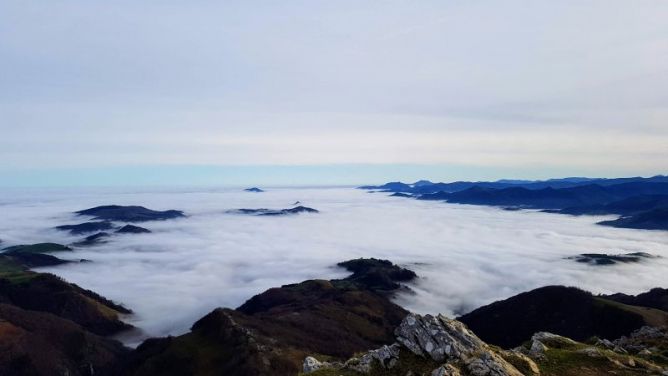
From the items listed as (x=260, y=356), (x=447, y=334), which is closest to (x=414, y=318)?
(x=447, y=334)

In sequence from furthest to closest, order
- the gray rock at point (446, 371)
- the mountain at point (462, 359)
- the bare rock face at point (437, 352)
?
the mountain at point (462, 359) → the bare rock face at point (437, 352) → the gray rock at point (446, 371)

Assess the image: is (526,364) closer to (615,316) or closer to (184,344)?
(184,344)

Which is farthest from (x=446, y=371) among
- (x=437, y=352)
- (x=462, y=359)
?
(x=437, y=352)

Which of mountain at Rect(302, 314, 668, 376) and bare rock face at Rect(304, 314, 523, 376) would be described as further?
mountain at Rect(302, 314, 668, 376)

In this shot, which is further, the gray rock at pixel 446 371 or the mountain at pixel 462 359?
the mountain at pixel 462 359

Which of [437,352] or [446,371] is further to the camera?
[437,352]

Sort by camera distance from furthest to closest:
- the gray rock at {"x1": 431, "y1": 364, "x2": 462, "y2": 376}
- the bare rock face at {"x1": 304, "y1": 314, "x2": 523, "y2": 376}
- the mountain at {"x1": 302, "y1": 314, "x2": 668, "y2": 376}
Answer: the mountain at {"x1": 302, "y1": 314, "x2": 668, "y2": 376} → the bare rock face at {"x1": 304, "y1": 314, "x2": 523, "y2": 376} → the gray rock at {"x1": 431, "y1": 364, "x2": 462, "y2": 376}

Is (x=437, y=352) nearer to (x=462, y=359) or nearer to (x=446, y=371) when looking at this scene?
(x=462, y=359)

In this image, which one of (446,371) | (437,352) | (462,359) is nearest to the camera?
(446,371)

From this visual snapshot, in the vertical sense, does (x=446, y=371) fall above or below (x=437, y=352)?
above

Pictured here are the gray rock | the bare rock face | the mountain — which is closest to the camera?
the gray rock

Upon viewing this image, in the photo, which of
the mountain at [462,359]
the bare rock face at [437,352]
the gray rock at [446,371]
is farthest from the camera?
the mountain at [462,359]
